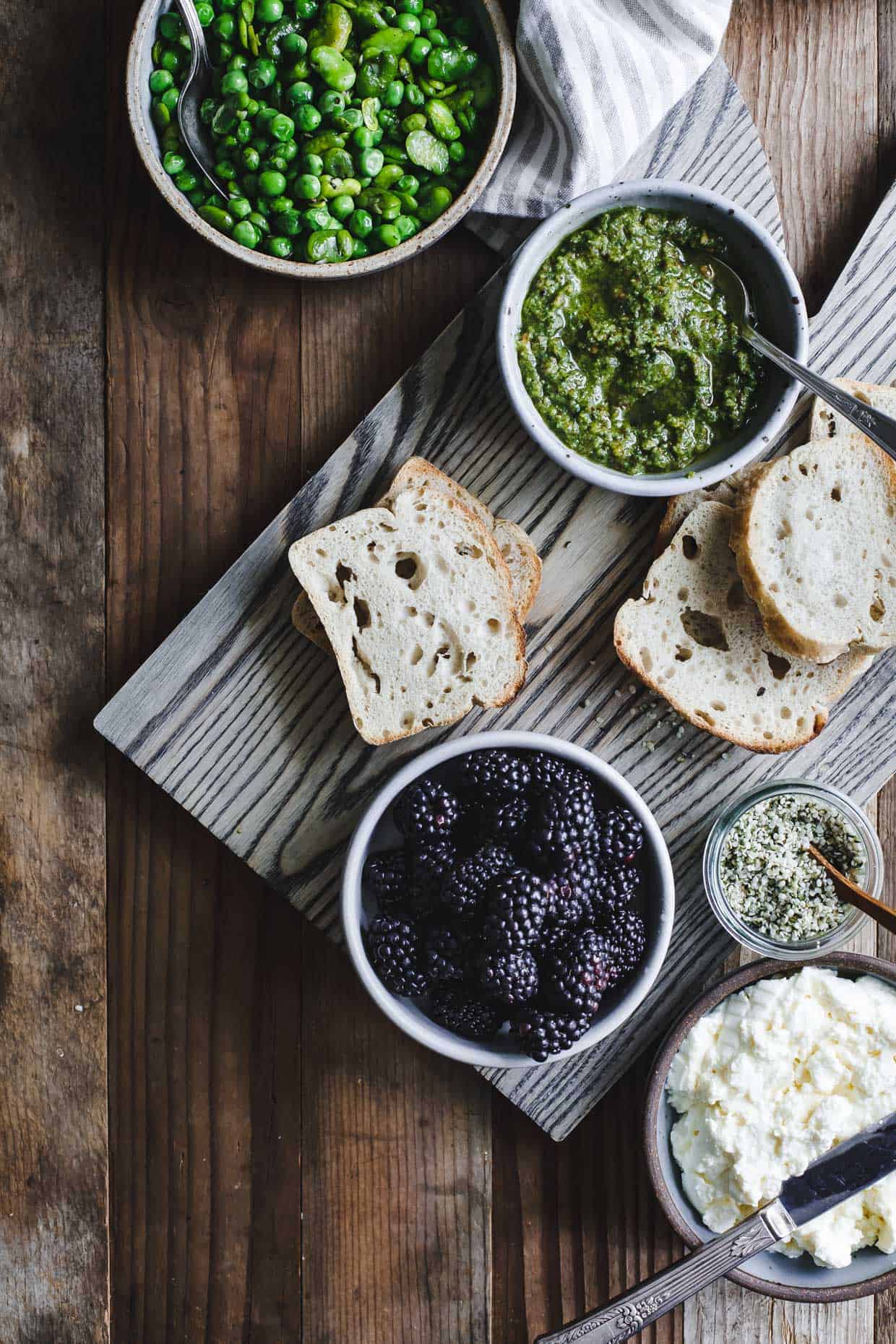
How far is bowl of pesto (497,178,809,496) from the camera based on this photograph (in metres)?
2.01

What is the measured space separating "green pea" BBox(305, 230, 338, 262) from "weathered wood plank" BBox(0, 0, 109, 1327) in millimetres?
553

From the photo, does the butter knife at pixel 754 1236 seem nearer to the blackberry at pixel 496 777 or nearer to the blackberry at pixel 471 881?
the blackberry at pixel 471 881

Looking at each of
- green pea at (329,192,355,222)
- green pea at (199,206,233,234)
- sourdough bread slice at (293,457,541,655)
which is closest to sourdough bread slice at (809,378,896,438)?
sourdough bread slice at (293,457,541,655)

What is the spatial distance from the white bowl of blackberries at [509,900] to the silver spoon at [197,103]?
1.26m

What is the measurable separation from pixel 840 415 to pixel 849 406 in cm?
15

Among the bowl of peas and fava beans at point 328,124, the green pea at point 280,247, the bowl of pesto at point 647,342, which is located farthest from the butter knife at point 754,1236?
the green pea at point 280,247

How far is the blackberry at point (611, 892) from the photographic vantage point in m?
1.94

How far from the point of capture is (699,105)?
215cm

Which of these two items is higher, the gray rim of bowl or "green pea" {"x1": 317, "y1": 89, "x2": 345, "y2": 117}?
"green pea" {"x1": 317, "y1": 89, "x2": 345, "y2": 117}

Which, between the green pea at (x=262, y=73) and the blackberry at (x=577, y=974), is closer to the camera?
the blackberry at (x=577, y=974)

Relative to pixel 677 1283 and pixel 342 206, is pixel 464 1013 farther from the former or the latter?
pixel 342 206

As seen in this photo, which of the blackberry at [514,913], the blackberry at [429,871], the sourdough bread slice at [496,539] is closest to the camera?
the blackberry at [514,913]

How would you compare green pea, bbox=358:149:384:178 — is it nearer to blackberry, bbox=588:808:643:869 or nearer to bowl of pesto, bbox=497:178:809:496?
bowl of pesto, bbox=497:178:809:496

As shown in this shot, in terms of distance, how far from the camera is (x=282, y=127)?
1.99 metres
